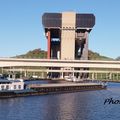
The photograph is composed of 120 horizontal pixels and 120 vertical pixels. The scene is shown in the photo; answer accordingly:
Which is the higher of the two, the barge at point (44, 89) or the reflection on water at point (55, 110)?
the barge at point (44, 89)

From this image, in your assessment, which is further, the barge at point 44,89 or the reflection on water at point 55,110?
the barge at point 44,89

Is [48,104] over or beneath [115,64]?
beneath

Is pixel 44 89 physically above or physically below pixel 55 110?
above

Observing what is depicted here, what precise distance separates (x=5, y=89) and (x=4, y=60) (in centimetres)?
7501

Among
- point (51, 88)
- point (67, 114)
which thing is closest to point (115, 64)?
point (51, 88)

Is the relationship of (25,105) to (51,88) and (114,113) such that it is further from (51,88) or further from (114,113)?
(51,88)

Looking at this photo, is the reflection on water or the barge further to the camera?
the barge

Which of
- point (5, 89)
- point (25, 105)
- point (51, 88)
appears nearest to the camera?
point (25, 105)

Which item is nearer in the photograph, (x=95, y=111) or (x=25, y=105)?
(x=95, y=111)

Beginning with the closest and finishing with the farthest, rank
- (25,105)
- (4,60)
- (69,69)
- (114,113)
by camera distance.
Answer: (114,113) → (25,105) → (4,60) → (69,69)

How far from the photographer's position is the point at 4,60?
161 metres

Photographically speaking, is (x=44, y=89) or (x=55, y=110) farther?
(x=44, y=89)

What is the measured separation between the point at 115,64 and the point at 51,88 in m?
67.2

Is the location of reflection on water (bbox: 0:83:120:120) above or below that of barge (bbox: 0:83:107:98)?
below
